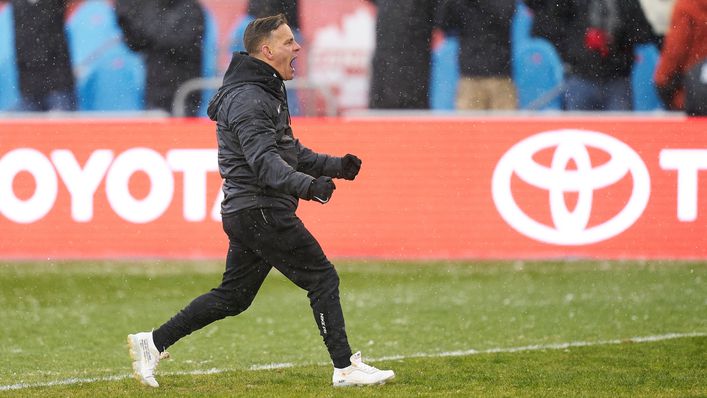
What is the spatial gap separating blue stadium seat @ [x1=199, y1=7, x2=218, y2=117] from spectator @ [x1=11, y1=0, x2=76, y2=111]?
141cm

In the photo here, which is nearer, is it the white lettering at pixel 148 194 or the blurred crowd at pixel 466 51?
the white lettering at pixel 148 194

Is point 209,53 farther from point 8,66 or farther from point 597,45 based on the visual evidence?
point 597,45

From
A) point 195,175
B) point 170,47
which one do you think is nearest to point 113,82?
point 170,47

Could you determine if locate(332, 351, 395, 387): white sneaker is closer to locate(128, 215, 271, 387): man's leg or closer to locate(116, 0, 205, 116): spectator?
locate(128, 215, 271, 387): man's leg

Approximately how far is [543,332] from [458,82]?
17.3ft

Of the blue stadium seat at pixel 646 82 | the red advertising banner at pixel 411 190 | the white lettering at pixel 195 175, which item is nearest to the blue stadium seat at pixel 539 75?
Answer: the blue stadium seat at pixel 646 82

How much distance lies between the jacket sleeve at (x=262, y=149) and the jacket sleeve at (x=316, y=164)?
0.46 metres

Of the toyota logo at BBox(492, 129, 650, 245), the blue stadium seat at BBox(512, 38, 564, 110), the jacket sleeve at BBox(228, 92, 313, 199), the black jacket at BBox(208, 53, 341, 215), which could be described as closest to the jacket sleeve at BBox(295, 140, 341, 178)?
the black jacket at BBox(208, 53, 341, 215)

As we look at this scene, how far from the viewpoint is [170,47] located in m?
13.8

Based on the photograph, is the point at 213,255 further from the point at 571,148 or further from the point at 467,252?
the point at 571,148

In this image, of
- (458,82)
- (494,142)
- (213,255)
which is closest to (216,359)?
(213,255)

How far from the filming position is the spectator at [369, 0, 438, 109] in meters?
13.0

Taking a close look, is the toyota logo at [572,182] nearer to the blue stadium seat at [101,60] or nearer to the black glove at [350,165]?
the blue stadium seat at [101,60]

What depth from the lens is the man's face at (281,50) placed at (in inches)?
244
